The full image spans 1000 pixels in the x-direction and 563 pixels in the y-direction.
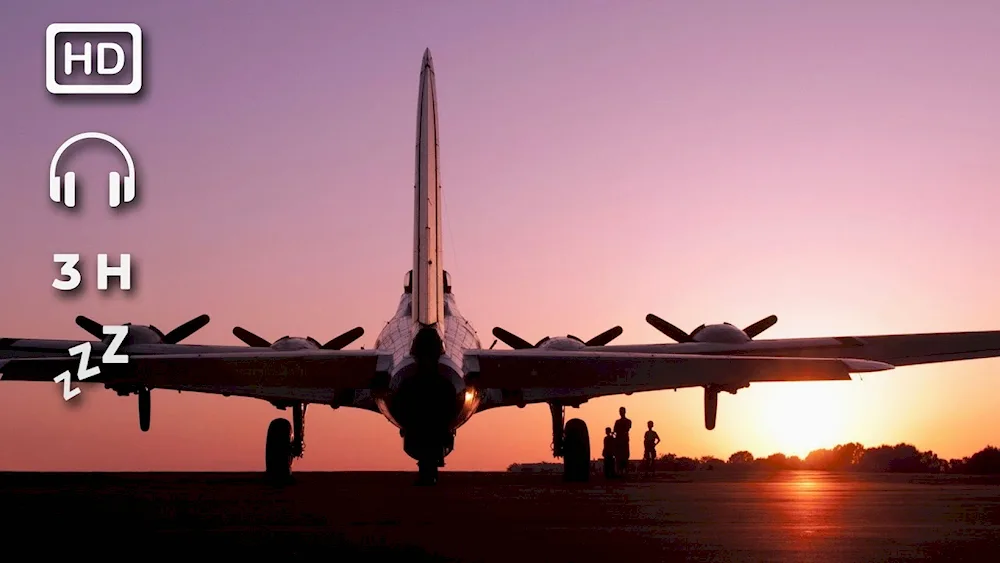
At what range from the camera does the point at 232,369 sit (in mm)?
18734

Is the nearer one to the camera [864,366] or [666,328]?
[864,366]

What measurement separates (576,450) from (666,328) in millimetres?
11878

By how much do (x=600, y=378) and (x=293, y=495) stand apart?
219 inches

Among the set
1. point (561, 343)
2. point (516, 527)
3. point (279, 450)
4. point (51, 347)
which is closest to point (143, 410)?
point (51, 347)

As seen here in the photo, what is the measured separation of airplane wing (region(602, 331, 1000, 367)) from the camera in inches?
1266

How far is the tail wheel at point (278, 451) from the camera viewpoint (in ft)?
84.8

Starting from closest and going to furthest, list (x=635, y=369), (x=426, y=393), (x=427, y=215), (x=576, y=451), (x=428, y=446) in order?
(x=426, y=393), (x=635, y=369), (x=428, y=446), (x=427, y=215), (x=576, y=451)

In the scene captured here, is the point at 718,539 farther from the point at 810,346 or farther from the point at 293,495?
the point at 810,346

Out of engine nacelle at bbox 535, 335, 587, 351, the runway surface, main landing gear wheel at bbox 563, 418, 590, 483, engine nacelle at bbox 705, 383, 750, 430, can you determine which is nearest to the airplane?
the runway surface

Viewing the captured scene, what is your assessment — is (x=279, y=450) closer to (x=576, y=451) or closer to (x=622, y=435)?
(x=576, y=451)

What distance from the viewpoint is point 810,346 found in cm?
3269

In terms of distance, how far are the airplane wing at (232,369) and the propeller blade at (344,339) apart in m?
11.4

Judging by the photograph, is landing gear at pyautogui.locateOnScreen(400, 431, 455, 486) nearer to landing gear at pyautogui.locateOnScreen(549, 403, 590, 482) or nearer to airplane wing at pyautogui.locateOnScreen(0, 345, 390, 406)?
airplane wing at pyautogui.locateOnScreen(0, 345, 390, 406)

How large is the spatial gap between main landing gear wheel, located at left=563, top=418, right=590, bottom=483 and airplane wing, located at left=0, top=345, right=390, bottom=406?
760cm
